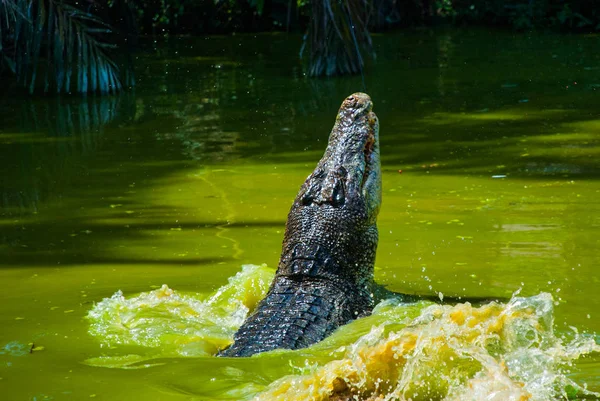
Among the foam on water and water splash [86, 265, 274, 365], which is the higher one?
the foam on water

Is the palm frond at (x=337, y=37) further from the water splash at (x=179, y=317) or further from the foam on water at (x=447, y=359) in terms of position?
the foam on water at (x=447, y=359)

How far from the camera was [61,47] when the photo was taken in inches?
523

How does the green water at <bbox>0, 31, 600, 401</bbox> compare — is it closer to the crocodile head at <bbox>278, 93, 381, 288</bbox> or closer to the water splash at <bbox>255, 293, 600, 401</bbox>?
the water splash at <bbox>255, 293, 600, 401</bbox>

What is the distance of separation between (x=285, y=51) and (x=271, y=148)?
10.0m

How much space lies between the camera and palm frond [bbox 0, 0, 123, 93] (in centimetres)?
1308

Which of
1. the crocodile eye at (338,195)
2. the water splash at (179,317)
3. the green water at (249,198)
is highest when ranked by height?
the crocodile eye at (338,195)

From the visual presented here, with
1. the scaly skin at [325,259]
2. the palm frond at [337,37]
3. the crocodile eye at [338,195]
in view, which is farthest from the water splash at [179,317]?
the palm frond at [337,37]

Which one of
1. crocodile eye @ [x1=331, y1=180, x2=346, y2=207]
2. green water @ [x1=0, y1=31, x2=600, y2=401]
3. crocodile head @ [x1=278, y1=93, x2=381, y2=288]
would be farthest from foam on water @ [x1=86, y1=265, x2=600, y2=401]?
crocodile eye @ [x1=331, y1=180, x2=346, y2=207]

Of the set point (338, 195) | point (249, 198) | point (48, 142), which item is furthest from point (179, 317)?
point (48, 142)

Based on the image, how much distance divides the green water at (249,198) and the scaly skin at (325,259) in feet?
0.81

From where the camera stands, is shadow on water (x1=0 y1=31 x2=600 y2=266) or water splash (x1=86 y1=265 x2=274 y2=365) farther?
shadow on water (x1=0 y1=31 x2=600 y2=266)

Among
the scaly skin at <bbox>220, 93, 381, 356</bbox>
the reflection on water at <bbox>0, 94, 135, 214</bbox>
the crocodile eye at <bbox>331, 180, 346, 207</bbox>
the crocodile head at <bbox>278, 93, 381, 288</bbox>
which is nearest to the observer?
the scaly skin at <bbox>220, 93, 381, 356</bbox>

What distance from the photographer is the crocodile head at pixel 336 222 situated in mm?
5395

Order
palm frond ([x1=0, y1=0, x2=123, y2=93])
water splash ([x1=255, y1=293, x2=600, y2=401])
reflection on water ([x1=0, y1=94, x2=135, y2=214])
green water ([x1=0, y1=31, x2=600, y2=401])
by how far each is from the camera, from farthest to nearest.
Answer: palm frond ([x1=0, y1=0, x2=123, y2=93]) → reflection on water ([x1=0, y1=94, x2=135, y2=214]) → green water ([x1=0, y1=31, x2=600, y2=401]) → water splash ([x1=255, y1=293, x2=600, y2=401])
